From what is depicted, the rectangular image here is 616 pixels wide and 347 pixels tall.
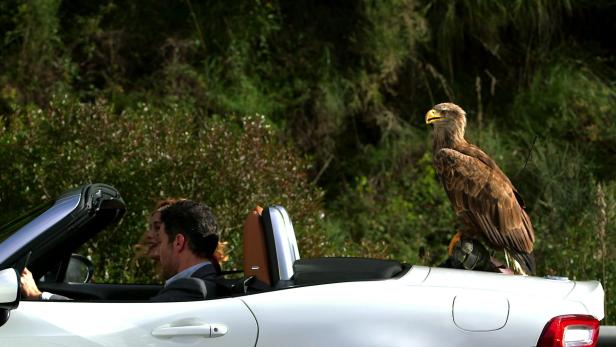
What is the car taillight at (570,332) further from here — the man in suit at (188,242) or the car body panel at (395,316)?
the man in suit at (188,242)

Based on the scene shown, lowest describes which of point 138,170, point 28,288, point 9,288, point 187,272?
point 138,170

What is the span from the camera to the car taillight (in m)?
3.88

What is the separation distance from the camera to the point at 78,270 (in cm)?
519

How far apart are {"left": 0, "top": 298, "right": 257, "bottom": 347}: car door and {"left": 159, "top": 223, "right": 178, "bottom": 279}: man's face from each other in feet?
1.99

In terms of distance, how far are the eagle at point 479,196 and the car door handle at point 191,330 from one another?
115 inches

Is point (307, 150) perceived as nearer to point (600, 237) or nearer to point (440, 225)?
point (440, 225)

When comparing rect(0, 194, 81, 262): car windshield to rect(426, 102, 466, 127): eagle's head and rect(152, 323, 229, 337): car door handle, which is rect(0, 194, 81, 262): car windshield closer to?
rect(152, 323, 229, 337): car door handle

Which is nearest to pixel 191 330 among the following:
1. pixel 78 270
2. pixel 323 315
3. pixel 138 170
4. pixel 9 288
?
pixel 323 315

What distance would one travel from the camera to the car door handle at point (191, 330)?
3.85m

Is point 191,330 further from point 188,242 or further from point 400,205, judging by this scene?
point 400,205

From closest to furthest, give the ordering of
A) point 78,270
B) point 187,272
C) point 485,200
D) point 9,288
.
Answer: point 9,288 < point 187,272 < point 78,270 < point 485,200

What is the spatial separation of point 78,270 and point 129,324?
Answer: 1.39 m

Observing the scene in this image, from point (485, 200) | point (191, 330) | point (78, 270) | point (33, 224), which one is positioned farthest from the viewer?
point (485, 200)

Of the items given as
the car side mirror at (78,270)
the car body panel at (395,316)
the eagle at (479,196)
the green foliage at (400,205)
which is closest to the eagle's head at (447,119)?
the eagle at (479,196)
